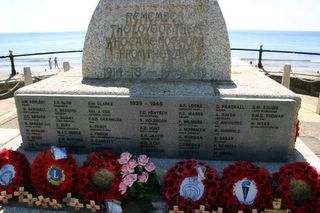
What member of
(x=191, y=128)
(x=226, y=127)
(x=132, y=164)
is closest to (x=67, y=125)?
(x=132, y=164)

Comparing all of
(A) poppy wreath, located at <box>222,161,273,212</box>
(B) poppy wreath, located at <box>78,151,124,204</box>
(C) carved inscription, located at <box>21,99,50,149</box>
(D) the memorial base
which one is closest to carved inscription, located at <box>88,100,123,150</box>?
(D) the memorial base

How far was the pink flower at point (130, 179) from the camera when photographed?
3.39 metres

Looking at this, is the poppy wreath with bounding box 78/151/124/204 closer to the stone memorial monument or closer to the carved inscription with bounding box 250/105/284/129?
the stone memorial monument

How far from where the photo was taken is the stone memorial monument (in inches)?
157

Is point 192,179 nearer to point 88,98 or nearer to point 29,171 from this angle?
point 88,98

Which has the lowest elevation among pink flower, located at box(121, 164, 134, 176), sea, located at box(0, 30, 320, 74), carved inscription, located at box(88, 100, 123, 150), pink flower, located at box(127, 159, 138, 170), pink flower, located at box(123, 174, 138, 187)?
sea, located at box(0, 30, 320, 74)

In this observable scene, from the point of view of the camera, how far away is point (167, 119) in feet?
Answer: 13.3

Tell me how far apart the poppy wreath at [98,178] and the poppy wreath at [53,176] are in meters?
0.13

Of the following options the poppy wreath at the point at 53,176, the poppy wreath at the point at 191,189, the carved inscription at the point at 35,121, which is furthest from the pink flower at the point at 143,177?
the carved inscription at the point at 35,121

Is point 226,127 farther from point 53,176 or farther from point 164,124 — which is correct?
point 53,176

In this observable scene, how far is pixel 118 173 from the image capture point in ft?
11.9

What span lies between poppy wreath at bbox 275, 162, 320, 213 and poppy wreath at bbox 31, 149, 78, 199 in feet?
8.04

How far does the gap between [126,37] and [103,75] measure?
72 cm

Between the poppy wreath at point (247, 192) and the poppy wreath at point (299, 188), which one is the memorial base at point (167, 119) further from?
the poppy wreath at point (247, 192)
